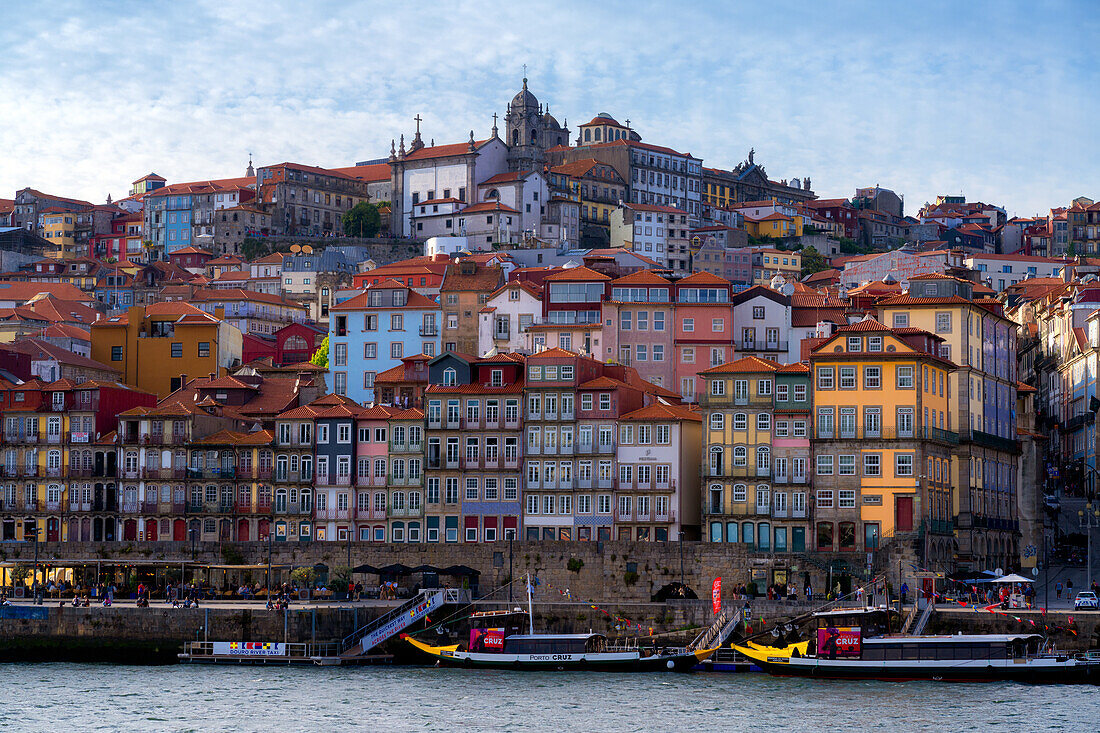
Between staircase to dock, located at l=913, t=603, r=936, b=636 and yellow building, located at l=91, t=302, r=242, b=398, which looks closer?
staircase to dock, located at l=913, t=603, r=936, b=636

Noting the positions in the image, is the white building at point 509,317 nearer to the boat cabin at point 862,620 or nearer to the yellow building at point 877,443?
the yellow building at point 877,443

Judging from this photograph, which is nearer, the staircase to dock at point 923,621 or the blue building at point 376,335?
the staircase to dock at point 923,621

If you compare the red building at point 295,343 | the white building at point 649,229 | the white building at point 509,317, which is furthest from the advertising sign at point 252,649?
the white building at point 649,229

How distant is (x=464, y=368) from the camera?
89375 mm

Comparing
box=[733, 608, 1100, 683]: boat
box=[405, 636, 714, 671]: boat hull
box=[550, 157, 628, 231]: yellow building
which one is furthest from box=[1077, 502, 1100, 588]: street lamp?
box=[550, 157, 628, 231]: yellow building

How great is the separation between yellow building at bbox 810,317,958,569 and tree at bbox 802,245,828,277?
288 feet

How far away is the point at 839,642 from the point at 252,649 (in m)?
22.9

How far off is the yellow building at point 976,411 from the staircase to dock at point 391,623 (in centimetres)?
2312

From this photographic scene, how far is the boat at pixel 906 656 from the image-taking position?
64375mm

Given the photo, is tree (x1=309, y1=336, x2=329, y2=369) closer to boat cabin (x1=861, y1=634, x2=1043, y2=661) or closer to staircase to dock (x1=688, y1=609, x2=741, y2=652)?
staircase to dock (x1=688, y1=609, x2=741, y2=652)

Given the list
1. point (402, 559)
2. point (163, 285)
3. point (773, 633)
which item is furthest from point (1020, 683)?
point (163, 285)

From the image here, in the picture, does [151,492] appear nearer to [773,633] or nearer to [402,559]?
[402,559]

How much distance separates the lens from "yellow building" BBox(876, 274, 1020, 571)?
274ft

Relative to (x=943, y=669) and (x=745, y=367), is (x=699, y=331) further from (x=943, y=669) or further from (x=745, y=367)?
(x=943, y=669)
